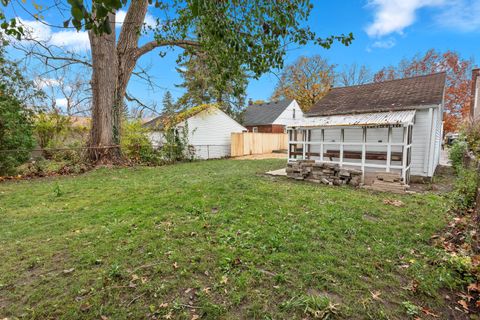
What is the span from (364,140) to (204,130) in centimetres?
1164

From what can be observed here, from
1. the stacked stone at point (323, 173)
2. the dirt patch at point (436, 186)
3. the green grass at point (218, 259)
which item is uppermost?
the stacked stone at point (323, 173)

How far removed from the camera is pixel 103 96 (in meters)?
10.6

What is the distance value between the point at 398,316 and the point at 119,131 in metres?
12.4

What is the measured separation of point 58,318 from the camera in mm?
2051

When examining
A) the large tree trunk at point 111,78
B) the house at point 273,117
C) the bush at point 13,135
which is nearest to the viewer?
the bush at point 13,135

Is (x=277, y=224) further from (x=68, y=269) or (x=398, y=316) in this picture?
(x=68, y=269)

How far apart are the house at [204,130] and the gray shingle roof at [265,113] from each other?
7.70 m

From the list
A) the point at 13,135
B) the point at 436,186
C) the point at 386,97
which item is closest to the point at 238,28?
the point at 436,186

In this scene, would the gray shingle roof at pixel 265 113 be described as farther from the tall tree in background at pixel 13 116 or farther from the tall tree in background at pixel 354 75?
the tall tree in background at pixel 13 116

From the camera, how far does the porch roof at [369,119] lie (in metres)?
7.73

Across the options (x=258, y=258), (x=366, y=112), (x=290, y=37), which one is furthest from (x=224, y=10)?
(x=366, y=112)

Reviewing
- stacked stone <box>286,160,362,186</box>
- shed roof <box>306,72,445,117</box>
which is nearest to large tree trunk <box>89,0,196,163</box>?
stacked stone <box>286,160,362,186</box>

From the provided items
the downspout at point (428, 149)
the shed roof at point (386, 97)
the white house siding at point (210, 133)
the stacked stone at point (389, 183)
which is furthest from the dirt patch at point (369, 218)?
the white house siding at point (210, 133)

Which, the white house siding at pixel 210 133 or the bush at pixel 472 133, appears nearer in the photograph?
the bush at pixel 472 133
